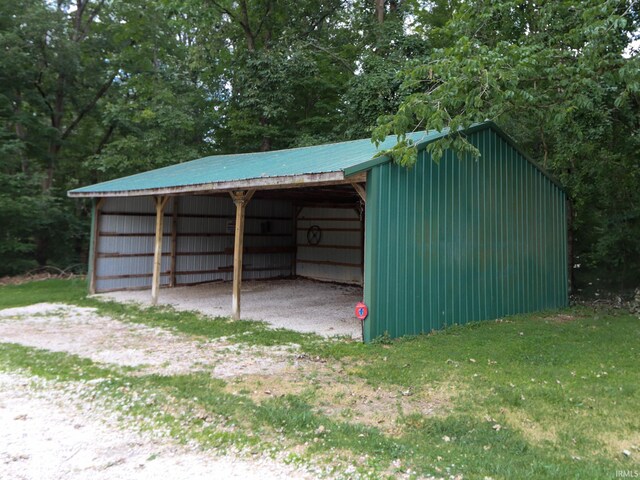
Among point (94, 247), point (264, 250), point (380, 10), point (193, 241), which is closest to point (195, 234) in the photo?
point (193, 241)

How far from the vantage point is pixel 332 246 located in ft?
47.4

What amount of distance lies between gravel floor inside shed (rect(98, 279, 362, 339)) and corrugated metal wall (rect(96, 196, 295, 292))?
1.67 feet

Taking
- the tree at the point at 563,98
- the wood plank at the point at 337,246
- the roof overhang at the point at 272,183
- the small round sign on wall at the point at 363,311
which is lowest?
the small round sign on wall at the point at 363,311

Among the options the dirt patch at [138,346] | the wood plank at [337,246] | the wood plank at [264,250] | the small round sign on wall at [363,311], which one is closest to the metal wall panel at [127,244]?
the wood plank at [264,250]

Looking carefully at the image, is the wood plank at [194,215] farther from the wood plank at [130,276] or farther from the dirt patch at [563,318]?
the dirt patch at [563,318]

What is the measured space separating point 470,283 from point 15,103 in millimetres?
17113

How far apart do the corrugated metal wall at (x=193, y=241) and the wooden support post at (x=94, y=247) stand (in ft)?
0.33

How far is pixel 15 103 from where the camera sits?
17.3 metres

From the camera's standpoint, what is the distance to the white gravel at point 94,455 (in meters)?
2.89

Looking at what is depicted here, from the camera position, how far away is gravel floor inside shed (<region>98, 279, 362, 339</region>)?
8.14 metres

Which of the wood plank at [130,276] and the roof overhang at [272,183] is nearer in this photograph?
the roof overhang at [272,183]

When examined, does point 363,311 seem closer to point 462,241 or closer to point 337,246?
point 462,241

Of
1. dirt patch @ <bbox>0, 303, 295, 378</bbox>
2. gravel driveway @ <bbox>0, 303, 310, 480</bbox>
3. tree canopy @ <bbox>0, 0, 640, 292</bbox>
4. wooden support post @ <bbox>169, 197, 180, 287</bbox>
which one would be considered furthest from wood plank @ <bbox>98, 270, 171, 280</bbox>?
gravel driveway @ <bbox>0, 303, 310, 480</bbox>

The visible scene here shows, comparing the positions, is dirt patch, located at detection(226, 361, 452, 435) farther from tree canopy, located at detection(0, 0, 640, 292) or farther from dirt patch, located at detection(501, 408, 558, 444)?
tree canopy, located at detection(0, 0, 640, 292)
